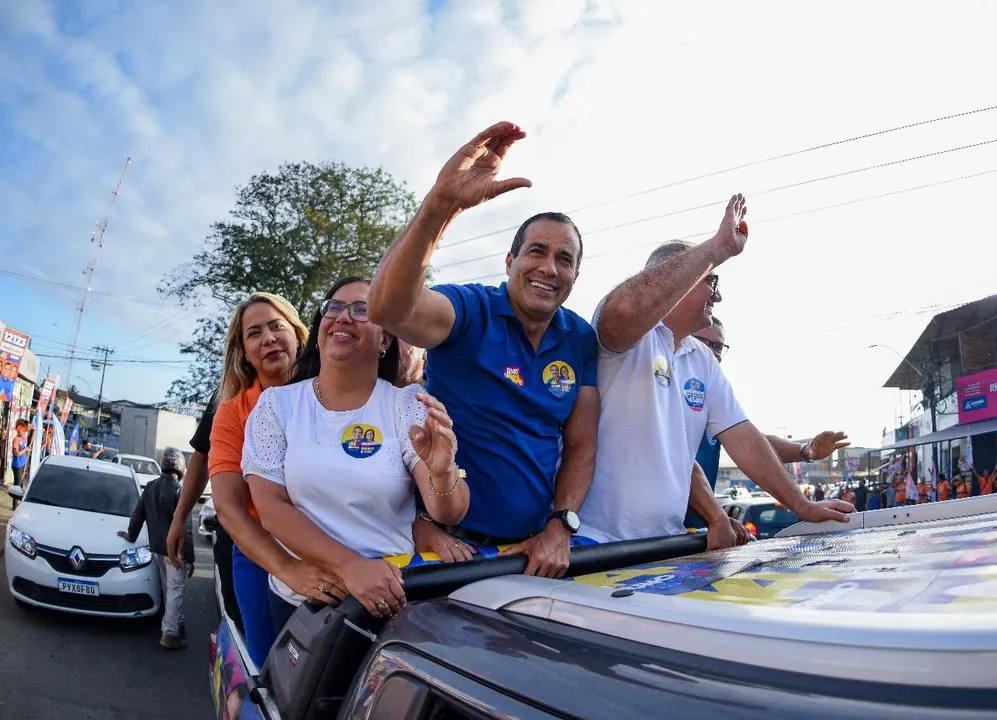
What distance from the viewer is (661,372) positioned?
263 centimetres

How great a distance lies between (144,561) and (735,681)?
23.8 ft

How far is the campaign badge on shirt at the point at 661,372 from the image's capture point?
8.53 feet

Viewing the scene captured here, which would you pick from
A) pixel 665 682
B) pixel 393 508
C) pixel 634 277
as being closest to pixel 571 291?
pixel 634 277

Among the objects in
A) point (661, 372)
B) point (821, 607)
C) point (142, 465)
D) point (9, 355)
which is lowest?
point (142, 465)

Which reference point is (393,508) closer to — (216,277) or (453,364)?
(453,364)

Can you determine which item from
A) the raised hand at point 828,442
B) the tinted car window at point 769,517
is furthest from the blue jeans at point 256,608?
the tinted car window at point 769,517

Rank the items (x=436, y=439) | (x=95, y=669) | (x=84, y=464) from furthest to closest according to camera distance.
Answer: (x=84, y=464) < (x=95, y=669) < (x=436, y=439)

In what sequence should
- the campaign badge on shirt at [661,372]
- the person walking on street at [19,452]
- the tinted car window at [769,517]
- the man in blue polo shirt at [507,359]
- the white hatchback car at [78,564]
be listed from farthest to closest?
the person walking on street at [19,452]
the tinted car window at [769,517]
the white hatchback car at [78,564]
the campaign badge on shirt at [661,372]
the man in blue polo shirt at [507,359]

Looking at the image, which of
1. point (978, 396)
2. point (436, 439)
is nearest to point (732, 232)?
point (436, 439)

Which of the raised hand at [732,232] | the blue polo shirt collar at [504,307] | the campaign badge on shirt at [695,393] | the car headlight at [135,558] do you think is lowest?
the car headlight at [135,558]

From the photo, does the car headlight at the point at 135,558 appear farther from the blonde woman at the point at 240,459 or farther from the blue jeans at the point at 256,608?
the blue jeans at the point at 256,608

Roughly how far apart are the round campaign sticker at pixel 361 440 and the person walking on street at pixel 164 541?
4878 mm

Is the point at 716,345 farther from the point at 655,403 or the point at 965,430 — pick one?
the point at 965,430

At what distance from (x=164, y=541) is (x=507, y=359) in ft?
19.0
